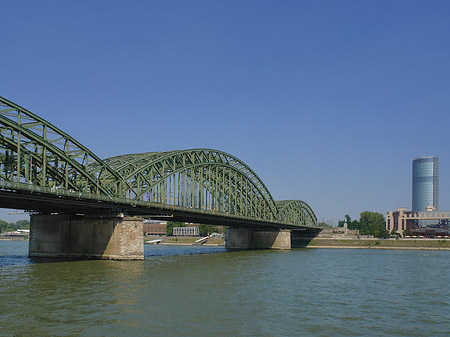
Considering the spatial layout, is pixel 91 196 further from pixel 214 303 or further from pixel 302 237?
pixel 302 237

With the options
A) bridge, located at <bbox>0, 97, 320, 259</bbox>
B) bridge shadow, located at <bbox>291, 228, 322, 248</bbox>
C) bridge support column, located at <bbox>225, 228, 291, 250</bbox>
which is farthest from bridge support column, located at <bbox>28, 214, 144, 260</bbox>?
bridge shadow, located at <bbox>291, 228, 322, 248</bbox>

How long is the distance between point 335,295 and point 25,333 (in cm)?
2706

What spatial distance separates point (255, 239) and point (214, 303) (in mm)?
109824

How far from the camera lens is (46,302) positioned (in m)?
34.8

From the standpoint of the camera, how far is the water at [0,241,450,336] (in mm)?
28062

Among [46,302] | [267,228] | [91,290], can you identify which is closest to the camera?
[46,302]

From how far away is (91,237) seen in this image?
7338 centimetres

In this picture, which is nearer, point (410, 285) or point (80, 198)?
point (410, 285)

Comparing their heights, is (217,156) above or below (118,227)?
above

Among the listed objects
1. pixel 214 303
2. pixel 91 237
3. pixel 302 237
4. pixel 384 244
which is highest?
pixel 91 237

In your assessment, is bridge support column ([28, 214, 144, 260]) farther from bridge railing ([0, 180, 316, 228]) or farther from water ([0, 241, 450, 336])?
water ([0, 241, 450, 336])

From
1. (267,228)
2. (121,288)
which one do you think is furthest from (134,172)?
(267,228)

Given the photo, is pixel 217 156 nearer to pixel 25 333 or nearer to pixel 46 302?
pixel 46 302

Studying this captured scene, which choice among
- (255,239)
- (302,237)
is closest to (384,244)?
(302,237)
